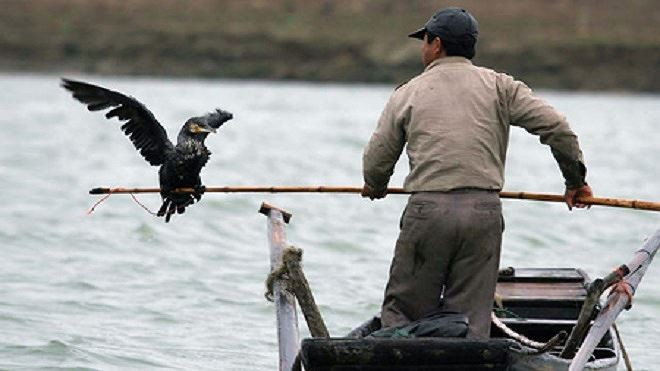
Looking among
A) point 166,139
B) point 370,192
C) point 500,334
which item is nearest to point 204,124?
point 166,139

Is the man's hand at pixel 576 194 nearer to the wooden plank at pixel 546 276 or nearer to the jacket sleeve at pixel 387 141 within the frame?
the jacket sleeve at pixel 387 141

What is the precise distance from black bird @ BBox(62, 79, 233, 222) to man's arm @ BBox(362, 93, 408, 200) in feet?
6.46

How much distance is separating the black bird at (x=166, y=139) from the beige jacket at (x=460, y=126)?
211 cm

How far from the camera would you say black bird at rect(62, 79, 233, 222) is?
10.4 meters

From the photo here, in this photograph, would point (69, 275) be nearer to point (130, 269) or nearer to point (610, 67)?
point (130, 269)

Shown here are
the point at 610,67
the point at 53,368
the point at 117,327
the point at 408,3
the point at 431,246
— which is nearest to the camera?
the point at 431,246

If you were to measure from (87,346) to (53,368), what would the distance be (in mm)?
768

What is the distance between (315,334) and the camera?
8898 mm

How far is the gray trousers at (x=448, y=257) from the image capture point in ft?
27.5

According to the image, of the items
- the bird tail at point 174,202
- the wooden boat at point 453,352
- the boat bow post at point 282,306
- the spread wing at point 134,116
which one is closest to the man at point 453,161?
the wooden boat at point 453,352

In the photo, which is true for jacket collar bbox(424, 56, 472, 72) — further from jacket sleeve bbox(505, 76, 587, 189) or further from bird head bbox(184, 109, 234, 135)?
bird head bbox(184, 109, 234, 135)

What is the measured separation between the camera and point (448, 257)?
8.45 metres

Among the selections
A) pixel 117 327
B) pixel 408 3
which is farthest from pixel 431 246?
pixel 408 3

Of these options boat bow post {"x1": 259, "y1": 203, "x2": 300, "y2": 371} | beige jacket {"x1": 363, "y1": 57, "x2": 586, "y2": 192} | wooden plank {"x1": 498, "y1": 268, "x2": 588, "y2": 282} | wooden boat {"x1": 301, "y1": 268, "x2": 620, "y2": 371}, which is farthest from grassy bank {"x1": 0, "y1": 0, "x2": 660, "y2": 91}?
beige jacket {"x1": 363, "y1": 57, "x2": 586, "y2": 192}
